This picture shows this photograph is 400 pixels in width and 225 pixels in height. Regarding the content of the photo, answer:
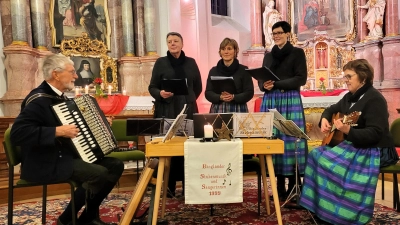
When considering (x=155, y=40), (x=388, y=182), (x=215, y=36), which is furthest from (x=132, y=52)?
(x=388, y=182)

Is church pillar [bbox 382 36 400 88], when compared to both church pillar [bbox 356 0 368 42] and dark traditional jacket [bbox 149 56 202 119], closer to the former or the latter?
church pillar [bbox 356 0 368 42]

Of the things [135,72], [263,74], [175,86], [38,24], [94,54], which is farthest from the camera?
[135,72]

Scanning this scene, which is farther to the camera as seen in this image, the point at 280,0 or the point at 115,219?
the point at 280,0

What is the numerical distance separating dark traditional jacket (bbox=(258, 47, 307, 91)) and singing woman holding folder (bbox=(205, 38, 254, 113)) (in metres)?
0.20

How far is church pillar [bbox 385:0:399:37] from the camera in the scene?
946cm

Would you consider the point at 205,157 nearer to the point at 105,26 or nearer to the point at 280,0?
the point at 105,26

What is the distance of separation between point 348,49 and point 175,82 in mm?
8695

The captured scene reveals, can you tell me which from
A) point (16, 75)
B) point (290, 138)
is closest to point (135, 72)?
point (16, 75)

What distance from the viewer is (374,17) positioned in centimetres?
995

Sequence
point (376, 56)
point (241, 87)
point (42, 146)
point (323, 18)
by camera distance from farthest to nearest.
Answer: point (323, 18), point (376, 56), point (241, 87), point (42, 146)

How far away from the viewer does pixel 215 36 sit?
12.6 metres

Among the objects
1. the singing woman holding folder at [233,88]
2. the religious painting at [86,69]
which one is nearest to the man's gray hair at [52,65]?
the singing woman holding folder at [233,88]

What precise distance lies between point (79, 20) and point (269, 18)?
5.97m

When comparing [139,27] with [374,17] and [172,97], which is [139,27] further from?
[374,17]
